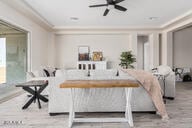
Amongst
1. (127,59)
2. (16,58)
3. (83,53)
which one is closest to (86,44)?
(83,53)

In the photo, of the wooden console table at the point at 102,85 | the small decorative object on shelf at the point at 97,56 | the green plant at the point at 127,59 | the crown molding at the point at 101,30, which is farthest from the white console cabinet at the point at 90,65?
the wooden console table at the point at 102,85

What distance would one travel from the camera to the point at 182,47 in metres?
8.80

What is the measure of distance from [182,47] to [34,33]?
23.0 feet

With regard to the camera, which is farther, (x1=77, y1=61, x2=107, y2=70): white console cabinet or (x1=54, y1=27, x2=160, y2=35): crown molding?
(x1=77, y1=61, x2=107, y2=70): white console cabinet

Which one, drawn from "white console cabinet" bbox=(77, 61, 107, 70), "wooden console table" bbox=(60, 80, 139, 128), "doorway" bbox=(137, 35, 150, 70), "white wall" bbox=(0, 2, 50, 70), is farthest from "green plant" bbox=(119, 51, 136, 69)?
"wooden console table" bbox=(60, 80, 139, 128)

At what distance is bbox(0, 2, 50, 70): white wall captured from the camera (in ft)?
15.7

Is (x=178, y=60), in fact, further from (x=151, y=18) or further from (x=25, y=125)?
(x=25, y=125)

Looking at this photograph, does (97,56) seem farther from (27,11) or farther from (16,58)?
(27,11)

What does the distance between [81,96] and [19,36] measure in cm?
369

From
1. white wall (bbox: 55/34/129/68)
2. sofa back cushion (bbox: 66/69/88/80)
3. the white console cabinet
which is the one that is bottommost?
sofa back cushion (bbox: 66/69/88/80)

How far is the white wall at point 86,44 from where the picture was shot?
886 centimetres

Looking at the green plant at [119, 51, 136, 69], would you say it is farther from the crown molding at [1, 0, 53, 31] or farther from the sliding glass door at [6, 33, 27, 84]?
the sliding glass door at [6, 33, 27, 84]

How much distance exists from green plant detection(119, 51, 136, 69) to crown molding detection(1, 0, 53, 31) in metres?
3.68

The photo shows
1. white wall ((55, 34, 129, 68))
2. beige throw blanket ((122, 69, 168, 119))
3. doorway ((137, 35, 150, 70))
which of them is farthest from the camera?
doorway ((137, 35, 150, 70))
